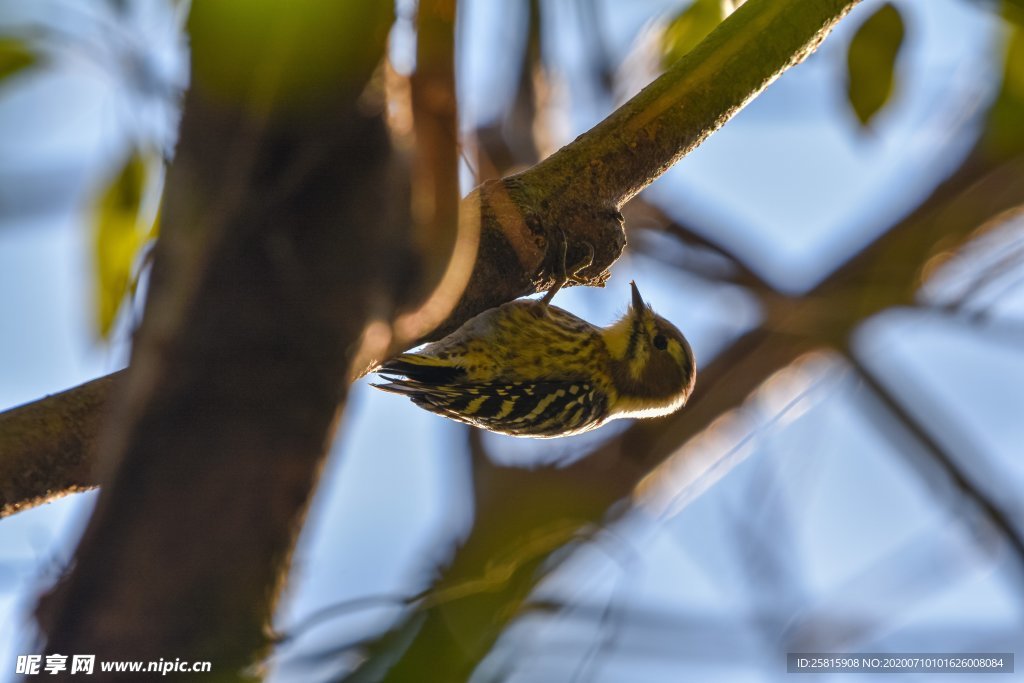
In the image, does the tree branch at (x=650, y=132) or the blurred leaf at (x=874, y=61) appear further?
the tree branch at (x=650, y=132)

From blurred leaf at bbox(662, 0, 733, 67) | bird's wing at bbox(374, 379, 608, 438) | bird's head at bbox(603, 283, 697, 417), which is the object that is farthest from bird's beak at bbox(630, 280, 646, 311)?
blurred leaf at bbox(662, 0, 733, 67)

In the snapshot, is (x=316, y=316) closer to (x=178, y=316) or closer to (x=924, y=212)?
(x=178, y=316)

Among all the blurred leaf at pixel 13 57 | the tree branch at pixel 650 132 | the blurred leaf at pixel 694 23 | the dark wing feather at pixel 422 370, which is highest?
the blurred leaf at pixel 694 23

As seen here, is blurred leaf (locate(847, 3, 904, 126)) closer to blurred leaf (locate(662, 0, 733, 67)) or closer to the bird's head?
blurred leaf (locate(662, 0, 733, 67))

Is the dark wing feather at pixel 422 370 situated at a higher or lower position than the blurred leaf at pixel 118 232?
lower

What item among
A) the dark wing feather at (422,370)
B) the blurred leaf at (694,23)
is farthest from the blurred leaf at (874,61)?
the dark wing feather at (422,370)

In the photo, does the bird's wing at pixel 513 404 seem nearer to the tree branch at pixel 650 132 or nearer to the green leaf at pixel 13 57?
the tree branch at pixel 650 132

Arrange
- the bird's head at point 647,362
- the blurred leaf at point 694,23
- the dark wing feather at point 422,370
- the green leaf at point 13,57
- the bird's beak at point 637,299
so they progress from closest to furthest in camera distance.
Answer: the green leaf at point 13,57, the blurred leaf at point 694,23, the dark wing feather at point 422,370, the bird's head at point 647,362, the bird's beak at point 637,299

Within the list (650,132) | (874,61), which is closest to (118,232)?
(650,132)
